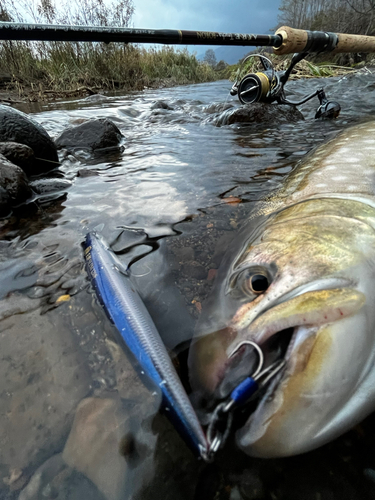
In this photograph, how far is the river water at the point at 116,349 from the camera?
0.87 m

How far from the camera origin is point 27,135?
142 inches

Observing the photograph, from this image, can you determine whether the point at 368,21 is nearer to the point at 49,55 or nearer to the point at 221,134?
the point at 49,55

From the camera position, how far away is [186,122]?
6246 mm

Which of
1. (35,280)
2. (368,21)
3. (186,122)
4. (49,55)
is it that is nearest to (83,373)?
(35,280)

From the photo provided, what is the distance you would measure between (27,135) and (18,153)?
19.1 inches

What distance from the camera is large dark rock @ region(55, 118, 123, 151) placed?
4.39 meters

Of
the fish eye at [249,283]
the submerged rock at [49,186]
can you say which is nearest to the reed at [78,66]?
the submerged rock at [49,186]

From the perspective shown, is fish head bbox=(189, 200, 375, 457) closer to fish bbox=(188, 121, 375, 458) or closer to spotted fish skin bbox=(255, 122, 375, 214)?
fish bbox=(188, 121, 375, 458)

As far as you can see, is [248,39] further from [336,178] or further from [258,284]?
[258,284]

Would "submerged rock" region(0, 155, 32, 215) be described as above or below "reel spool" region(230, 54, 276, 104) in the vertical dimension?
below

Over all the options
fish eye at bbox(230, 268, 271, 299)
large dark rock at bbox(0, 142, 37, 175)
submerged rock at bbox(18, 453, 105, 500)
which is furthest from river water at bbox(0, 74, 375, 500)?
large dark rock at bbox(0, 142, 37, 175)

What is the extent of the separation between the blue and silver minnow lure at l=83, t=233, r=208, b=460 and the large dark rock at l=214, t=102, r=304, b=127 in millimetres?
4782

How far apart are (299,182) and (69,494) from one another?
2046 mm

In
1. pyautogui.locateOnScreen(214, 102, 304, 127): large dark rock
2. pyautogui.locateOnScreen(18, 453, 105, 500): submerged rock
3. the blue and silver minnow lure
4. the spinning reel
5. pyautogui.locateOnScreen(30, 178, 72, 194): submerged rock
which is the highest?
the spinning reel
